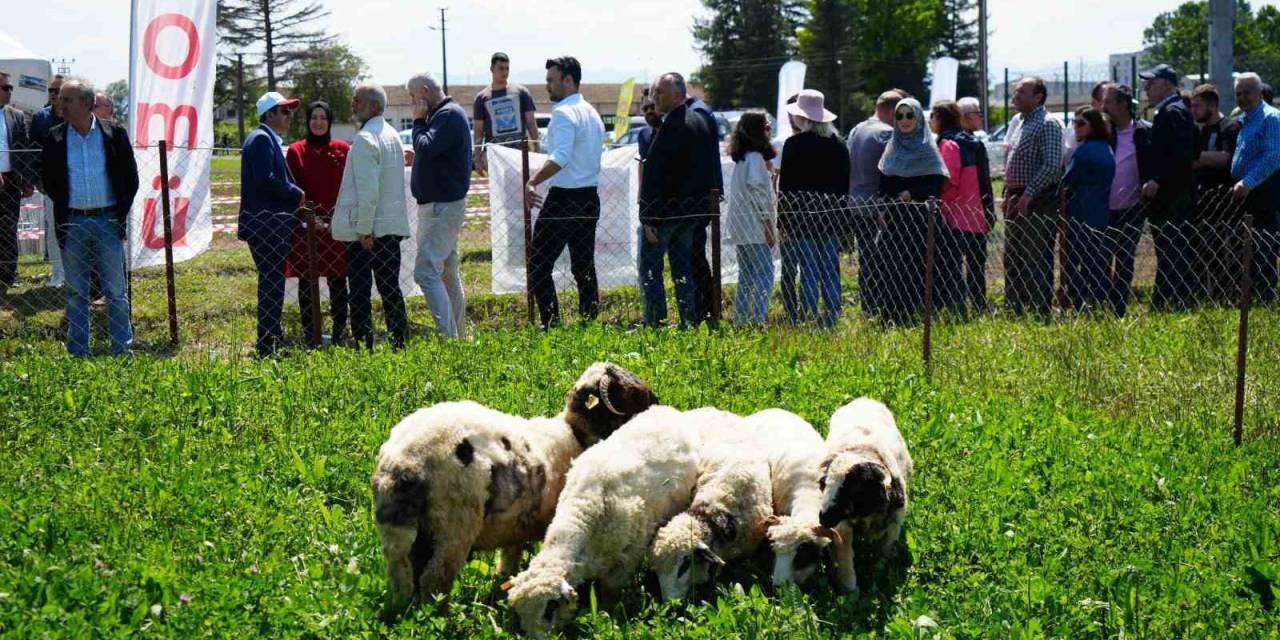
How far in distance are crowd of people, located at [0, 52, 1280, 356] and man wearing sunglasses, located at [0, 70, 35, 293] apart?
2.30ft

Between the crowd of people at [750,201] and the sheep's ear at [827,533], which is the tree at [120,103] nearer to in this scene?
the crowd of people at [750,201]

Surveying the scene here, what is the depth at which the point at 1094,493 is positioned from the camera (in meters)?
6.25

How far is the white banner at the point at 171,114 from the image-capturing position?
11.7m

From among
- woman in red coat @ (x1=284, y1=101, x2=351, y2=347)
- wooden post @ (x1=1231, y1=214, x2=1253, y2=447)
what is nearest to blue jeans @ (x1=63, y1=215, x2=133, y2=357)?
woman in red coat @ (x1=284, y1=101, x2=351, y2=347)

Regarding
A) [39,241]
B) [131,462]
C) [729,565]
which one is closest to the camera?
[729,565]

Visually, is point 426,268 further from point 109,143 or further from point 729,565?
point 729,565

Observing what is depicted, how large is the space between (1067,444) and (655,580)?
2788mm

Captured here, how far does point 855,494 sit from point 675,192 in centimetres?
608

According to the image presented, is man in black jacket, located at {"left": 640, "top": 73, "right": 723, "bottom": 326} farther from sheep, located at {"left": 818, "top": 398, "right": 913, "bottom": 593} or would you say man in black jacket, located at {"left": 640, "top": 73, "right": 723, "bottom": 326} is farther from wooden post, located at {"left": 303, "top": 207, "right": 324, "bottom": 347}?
sheep, located at {"left": 818, "top": 398, "right": 913, "bottom": 593}

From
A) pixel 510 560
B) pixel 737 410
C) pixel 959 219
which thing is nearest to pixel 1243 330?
pixel 737 410

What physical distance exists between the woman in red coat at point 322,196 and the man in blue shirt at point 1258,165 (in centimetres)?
786

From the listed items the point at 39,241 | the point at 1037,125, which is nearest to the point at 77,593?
the point at 1037,125

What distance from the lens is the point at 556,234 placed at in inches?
442

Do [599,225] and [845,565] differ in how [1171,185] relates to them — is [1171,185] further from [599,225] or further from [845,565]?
[845,565]
